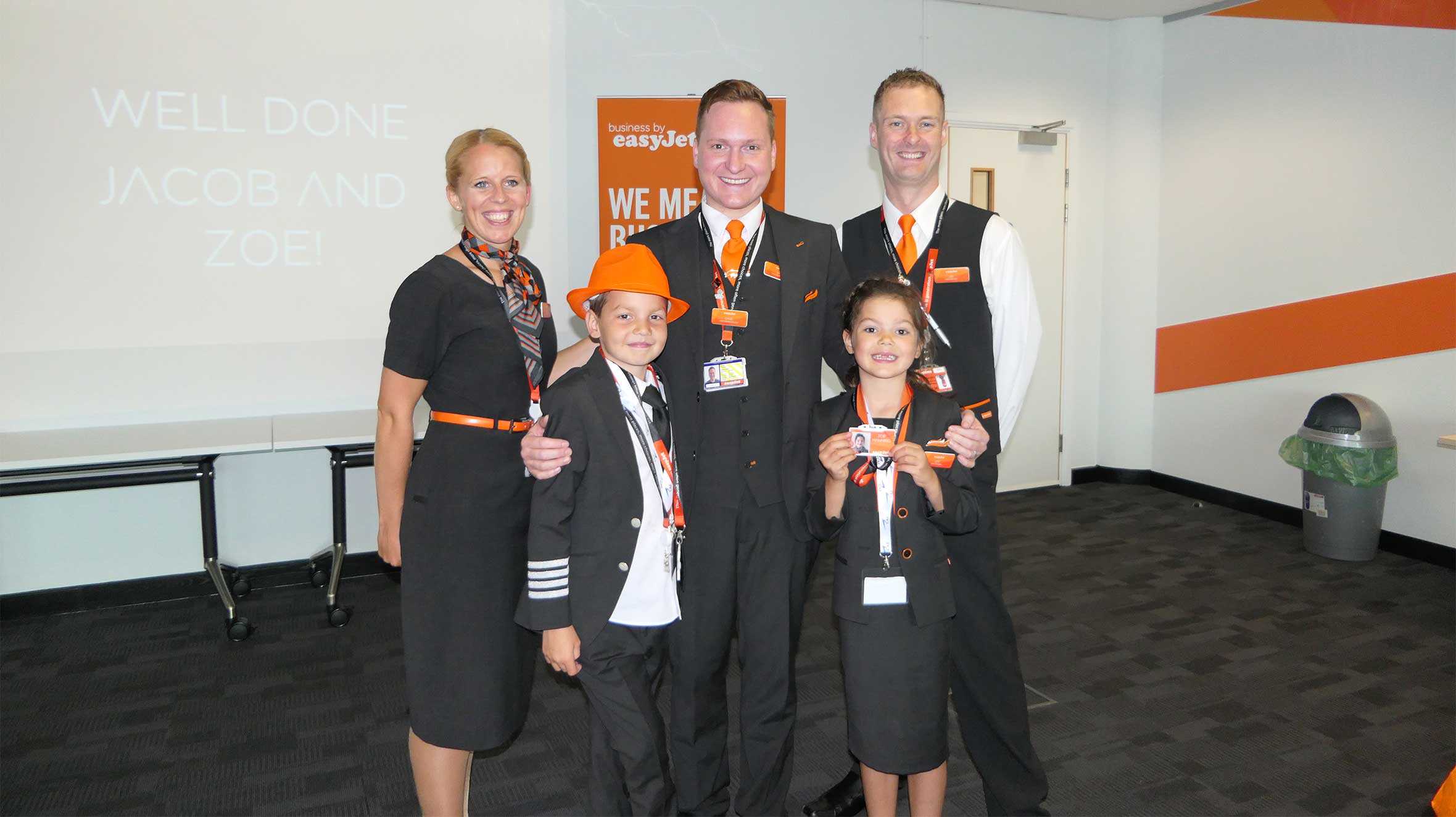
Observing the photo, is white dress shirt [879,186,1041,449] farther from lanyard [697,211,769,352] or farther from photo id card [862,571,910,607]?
photo id card [862,571,910,607]

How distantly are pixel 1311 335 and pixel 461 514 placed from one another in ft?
18.0

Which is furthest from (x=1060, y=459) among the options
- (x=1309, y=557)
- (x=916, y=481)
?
(x=916, y=481)

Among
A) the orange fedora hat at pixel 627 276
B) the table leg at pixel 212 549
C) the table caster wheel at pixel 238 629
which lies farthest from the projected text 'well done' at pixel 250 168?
the orange fedora hat at pixel 627 276

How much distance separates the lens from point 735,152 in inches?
87.8

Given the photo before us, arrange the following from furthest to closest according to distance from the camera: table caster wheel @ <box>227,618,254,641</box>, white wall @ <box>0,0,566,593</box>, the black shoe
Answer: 1. white wall @ <box>0,0,566,593</box>
2. table caster wheel @ <box>227,618,254,641</box>
3. the black shoe

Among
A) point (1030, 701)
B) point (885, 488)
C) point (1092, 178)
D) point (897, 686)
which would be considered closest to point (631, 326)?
point (885, 488)

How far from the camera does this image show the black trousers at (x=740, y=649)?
223 centimetres

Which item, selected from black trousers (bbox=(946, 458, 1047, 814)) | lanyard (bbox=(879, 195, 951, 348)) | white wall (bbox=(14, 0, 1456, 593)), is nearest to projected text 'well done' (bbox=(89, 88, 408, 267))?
white wall (bbox=(14, 0, 1456, 593))

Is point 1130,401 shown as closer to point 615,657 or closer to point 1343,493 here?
point 1343,493

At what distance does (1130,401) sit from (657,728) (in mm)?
5715

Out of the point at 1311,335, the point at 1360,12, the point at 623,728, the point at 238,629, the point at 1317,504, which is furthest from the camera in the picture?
the point at 1311,335

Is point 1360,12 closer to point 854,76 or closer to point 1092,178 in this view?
point 1092,178

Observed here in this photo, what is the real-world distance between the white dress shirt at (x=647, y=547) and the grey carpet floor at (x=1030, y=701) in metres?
1.09

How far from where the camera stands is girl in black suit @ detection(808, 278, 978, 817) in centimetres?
217
